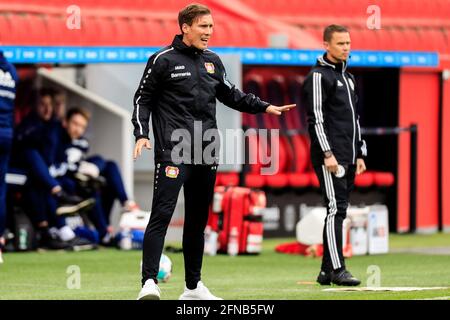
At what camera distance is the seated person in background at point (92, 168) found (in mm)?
17250

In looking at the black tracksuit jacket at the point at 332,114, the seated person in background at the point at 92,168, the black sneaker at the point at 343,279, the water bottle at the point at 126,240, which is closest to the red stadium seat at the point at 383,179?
the seated person in background at the point at 92,168

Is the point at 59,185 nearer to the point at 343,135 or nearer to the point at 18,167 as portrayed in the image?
the point at 18,167

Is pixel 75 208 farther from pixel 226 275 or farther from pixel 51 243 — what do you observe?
pixel 226 275

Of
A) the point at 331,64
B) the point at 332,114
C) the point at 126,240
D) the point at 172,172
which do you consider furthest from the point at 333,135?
the point at 126,240

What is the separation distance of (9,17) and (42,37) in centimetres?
50

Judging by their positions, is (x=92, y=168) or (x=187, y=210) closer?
(x=187, y=210)

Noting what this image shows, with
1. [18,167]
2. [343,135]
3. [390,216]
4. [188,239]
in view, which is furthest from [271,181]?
[188,239]

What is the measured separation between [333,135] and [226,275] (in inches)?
83.9

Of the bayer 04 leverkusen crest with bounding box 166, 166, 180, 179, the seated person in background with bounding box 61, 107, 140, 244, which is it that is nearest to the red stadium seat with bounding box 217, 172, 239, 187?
the seated person in background with bounding box 61, 107, 140, 244

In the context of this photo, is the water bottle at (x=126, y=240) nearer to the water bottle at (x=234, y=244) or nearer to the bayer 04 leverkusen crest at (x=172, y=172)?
the water bottle at (x=234, y=244)

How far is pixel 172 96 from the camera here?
32.2 ft

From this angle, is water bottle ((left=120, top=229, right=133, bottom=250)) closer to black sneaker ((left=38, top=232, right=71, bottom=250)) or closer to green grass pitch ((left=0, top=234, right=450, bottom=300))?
green grass pitch ((left=0, top=234, right=450, bottom=300))
